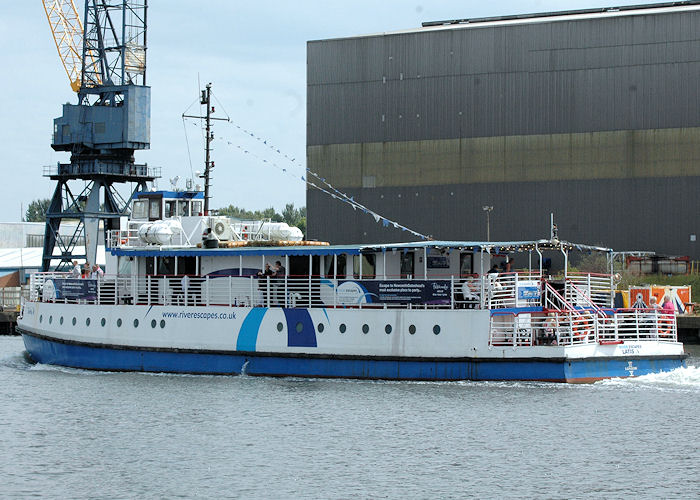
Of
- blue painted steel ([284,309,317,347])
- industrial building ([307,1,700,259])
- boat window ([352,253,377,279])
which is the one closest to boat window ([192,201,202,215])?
blue painted steel ([284,309,317,347])

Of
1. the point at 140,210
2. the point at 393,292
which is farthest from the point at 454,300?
the point at 140,210

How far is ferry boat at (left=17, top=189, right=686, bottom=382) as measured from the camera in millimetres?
32625

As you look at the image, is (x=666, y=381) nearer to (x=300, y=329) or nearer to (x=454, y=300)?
(x=454, y=300)

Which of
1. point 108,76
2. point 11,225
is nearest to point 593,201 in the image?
point 108,76

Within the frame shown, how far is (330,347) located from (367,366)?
1365mm

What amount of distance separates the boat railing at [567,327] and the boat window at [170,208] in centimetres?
1446

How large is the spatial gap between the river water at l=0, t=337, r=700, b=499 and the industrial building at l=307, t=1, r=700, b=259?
1280 inches

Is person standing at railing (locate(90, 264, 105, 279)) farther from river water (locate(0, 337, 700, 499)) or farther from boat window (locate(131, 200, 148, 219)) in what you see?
river water (locate(0, 337, 700, 499))

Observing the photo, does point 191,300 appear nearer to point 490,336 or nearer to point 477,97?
point 490,336

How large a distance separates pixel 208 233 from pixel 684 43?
39.6 metres

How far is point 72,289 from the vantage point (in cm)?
3966

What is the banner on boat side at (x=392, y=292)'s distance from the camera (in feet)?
109

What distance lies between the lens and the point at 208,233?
37781mm

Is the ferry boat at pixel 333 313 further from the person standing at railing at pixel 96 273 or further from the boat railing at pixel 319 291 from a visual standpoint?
the person standing at railing at pixel 96 273
